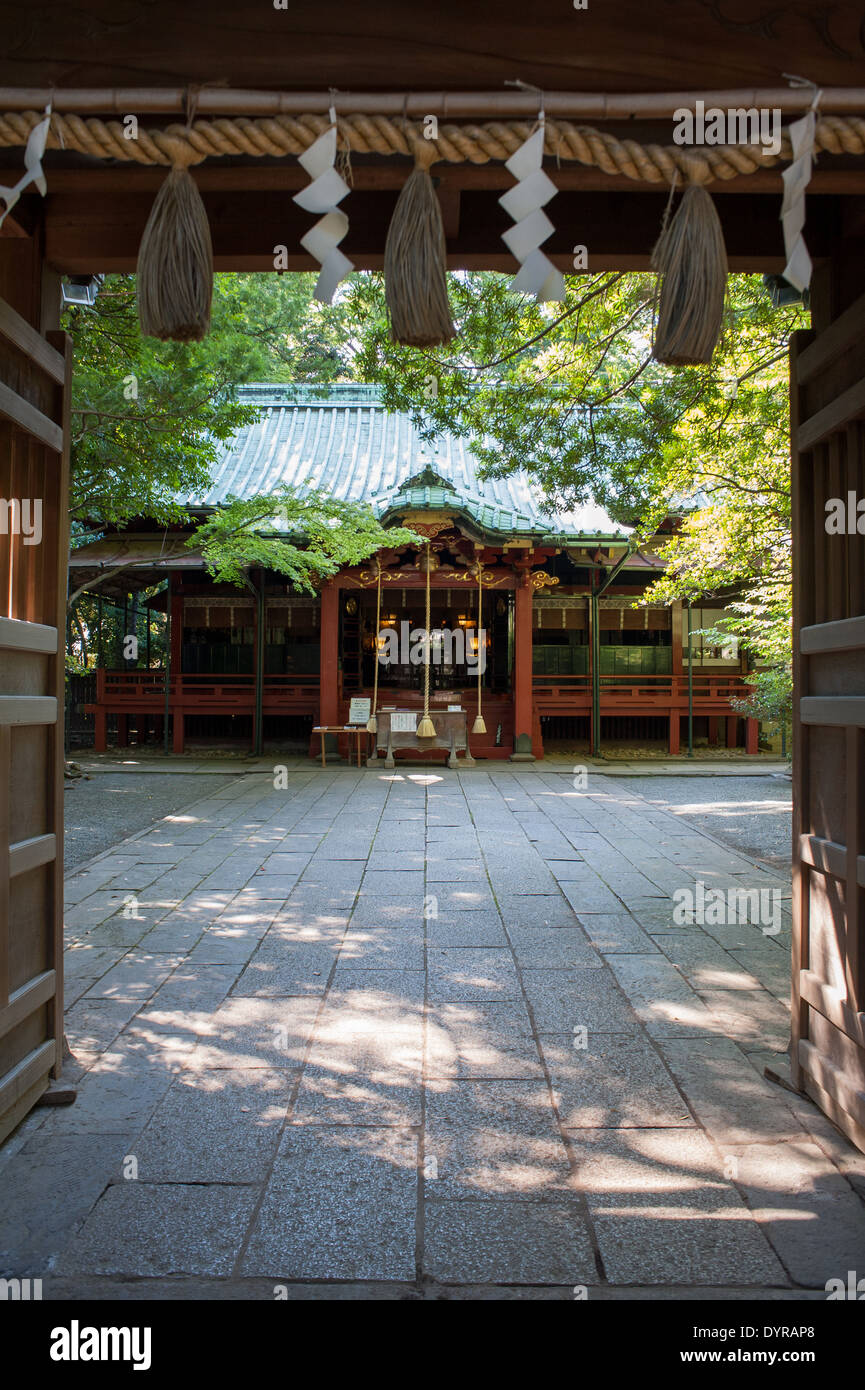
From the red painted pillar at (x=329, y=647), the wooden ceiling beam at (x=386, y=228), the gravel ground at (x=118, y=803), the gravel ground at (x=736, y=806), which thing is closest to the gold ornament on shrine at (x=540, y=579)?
the red painted pillar at (x=329, y=647)

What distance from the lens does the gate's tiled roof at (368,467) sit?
41.9 feet

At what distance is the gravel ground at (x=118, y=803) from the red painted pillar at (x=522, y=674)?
4604mm

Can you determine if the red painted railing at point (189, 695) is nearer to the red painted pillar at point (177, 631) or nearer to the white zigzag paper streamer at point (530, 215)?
the red painted pillar at point (177, 631)

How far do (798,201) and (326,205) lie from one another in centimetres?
108

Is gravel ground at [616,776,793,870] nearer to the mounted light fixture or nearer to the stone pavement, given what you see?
the stone pavement

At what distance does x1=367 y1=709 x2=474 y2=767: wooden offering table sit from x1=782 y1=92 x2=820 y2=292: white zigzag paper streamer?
1106cm

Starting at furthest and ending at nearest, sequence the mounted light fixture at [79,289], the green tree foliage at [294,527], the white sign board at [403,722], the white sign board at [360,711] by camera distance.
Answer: the white sign board at [360,711] < the white sign board at [403,722] < the green tree foliage at [294,527] < the mounted light fixture at [79,289]

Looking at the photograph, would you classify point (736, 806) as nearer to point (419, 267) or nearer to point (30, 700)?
point (30, 700)

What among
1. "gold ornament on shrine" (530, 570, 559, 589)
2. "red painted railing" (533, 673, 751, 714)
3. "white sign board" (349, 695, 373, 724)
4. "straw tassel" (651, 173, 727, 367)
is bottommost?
"white sign board" (349, 695, 373, 724)

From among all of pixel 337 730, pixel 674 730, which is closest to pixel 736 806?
pixel 674 730

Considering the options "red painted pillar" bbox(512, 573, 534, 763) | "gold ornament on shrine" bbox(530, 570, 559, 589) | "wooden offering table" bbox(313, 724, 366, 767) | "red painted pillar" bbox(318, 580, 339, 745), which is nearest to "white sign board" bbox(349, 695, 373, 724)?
"wooden offering table" bbox(313, 724, 366, 767)

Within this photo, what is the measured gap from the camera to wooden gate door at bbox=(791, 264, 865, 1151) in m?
2.58

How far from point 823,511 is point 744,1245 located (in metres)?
2.25

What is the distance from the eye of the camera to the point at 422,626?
16172mm
